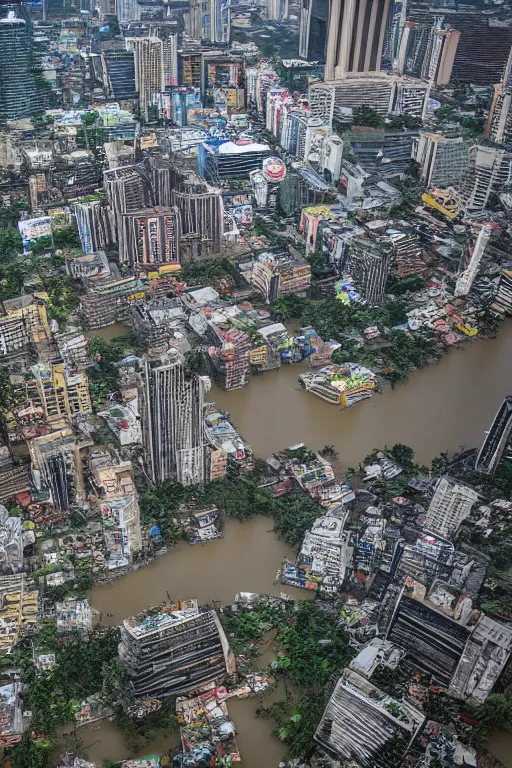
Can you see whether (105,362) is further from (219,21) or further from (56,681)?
(219,21)

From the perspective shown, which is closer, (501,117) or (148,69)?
(501,117)

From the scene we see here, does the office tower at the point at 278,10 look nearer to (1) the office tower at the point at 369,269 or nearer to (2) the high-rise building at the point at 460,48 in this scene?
(2) the high-rise building at the point at 460,48

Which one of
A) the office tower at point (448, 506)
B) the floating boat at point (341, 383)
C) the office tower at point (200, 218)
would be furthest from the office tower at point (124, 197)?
the office tower at point (448, 506)

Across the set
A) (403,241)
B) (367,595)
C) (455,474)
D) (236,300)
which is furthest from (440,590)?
(403,241)

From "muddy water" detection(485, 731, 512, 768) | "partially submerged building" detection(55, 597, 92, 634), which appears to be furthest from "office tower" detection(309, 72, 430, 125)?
"muddy water" detection(485, 731, 512, 768)

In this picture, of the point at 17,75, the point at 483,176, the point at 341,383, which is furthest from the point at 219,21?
the point at 341,383
